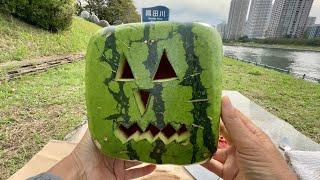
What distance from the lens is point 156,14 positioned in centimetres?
415

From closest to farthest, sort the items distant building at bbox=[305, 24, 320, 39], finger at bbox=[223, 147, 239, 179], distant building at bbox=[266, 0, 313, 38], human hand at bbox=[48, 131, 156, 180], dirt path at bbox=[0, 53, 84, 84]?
human hand at bbox=[48, 131, 156, 180]
finger at bbox=[223, 147, 239, 179]
dirt path at bbox=[0, 53, 84, 84]
distant building at bbox=[266, 0, 313, 38]
distant building at bbox=[305, 24, 320, 39]

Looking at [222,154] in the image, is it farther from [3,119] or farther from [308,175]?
[3,119]

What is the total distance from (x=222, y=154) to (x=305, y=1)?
7449cm

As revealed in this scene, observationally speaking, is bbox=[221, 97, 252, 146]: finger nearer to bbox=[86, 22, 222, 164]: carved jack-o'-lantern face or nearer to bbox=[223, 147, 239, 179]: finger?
bbox=[86, 22, 222, 164]: carved jack-o'-lantern face

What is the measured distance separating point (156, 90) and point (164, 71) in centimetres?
12

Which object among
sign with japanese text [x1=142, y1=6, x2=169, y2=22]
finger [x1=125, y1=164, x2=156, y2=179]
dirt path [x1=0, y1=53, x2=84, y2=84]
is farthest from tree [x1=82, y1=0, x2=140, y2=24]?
finger [x1=125, y1=164, x2=156, y2=179]

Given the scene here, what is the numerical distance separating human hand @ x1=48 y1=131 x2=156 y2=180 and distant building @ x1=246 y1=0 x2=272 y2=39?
7967 centimetres

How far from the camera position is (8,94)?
548 centimetres

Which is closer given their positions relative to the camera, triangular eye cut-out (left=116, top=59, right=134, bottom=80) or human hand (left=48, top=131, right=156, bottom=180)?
triangular eye cut-out (left=116, top=59, right=134, bottom=80)

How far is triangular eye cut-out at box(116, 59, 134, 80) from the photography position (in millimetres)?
1366

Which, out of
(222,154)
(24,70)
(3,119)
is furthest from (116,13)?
(222,154)

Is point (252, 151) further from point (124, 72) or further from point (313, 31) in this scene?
Result: point (313, 31)

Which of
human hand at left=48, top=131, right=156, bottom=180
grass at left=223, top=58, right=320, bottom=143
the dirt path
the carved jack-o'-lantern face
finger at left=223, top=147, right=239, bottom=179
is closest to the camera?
the carved jack-o'-lantern face

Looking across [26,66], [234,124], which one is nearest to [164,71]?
[234,124]
